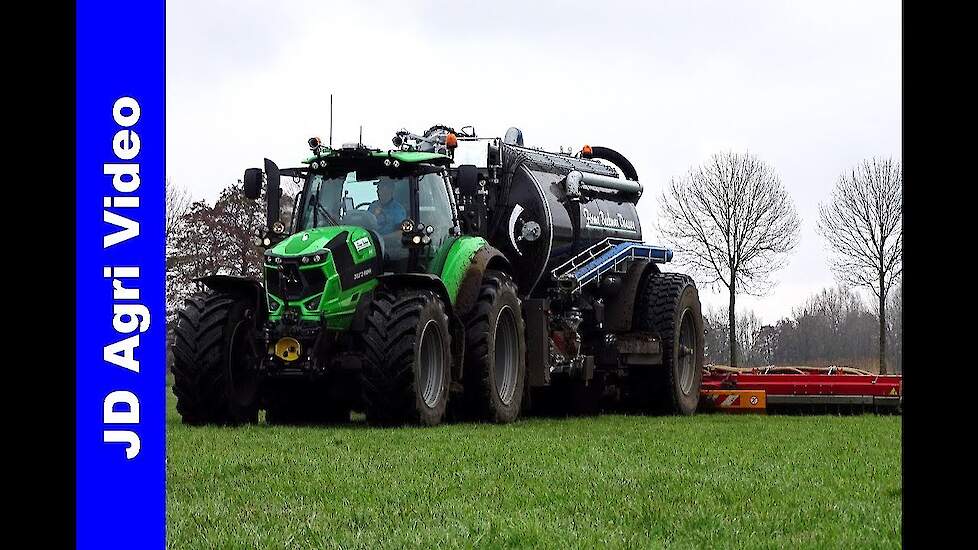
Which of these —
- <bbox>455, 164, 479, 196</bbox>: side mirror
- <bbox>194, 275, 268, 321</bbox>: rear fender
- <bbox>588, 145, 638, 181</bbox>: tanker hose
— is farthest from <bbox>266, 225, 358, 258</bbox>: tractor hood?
<bbox>588, 145, 638, 181</bbox>: tanker hose

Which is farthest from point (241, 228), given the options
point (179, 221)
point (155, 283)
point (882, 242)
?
point (155, 283)

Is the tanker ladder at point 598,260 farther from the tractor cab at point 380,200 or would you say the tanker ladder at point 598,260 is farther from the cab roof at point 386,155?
the cab roof at point 386,155

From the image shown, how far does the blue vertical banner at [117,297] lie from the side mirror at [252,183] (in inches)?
354

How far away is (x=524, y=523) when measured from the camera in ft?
21.8

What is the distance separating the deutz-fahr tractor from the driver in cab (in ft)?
0.05

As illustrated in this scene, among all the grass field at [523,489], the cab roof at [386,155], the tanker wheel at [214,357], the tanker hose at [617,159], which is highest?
the tanker hose at [617,159]

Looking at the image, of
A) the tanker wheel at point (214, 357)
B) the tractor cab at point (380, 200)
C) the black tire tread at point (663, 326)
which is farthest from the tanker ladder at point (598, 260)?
the tanker wheel at point (214, 357)

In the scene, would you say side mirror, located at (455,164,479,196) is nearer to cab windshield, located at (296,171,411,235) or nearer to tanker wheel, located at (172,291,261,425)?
cab windshield, located at (296,171,411,235)

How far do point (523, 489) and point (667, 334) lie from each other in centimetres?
1002

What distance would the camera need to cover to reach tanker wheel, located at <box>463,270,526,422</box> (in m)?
13.9

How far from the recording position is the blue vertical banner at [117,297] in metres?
4.78

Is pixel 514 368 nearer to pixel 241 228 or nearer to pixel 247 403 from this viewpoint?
pixel 247 403

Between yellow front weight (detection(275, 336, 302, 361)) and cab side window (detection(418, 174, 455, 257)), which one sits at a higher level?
cab side window (detection(418, 174, 455, 257))
